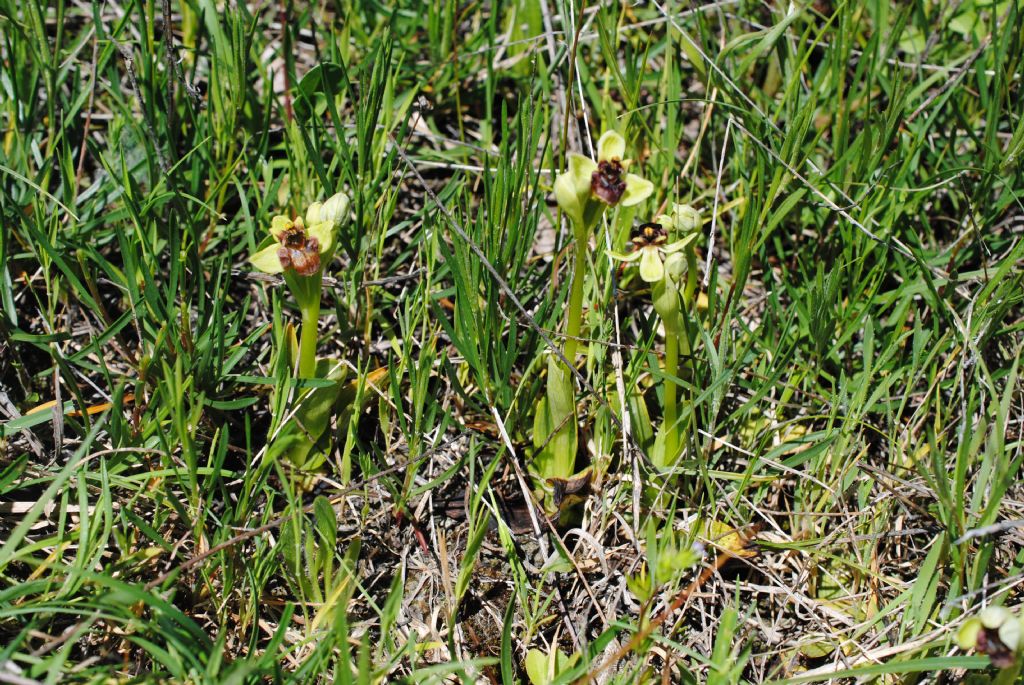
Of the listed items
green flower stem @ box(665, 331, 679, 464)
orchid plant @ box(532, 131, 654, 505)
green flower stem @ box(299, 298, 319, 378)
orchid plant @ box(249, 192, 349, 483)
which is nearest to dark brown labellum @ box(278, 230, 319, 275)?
orchid plant @ box(249, 192, 349, 483)

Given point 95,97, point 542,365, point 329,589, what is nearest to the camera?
point 329,589

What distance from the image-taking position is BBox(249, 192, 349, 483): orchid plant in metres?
2.03

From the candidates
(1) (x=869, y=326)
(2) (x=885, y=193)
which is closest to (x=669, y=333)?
(1) (x=869, y=326)

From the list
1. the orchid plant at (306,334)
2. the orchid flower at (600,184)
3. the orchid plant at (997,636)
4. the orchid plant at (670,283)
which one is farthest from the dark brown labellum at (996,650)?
the orchid plant at (306,334)

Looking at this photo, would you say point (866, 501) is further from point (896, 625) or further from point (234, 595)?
point (234, 595)

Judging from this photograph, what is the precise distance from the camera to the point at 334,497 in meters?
2.08

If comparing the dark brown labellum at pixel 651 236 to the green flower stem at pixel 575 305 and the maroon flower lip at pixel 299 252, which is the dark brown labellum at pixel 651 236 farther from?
the maroon flower lip at pixel 299 252

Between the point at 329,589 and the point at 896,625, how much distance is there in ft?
4.26

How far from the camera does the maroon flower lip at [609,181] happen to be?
183 centimetres

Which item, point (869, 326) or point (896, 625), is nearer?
point (896, 625)

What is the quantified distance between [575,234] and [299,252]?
63cm

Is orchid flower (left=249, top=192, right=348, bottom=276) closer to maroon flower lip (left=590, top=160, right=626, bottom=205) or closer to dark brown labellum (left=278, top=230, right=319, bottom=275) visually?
dark brown labellum (left=278, top=230, right=319, bottom=275)

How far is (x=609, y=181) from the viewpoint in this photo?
1.83 meters

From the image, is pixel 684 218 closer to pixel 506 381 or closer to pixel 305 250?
pixel 506 381
